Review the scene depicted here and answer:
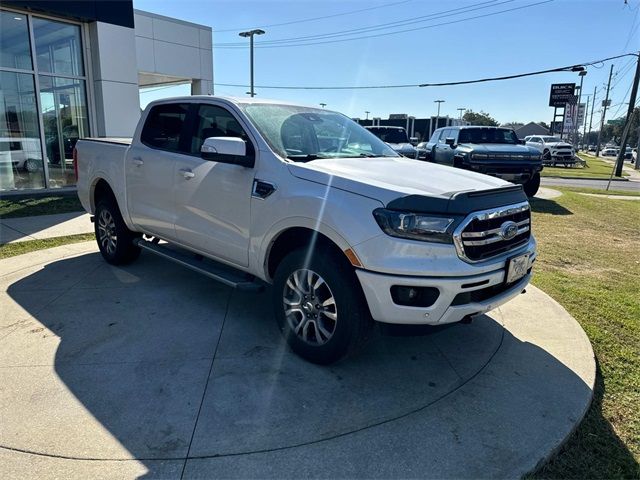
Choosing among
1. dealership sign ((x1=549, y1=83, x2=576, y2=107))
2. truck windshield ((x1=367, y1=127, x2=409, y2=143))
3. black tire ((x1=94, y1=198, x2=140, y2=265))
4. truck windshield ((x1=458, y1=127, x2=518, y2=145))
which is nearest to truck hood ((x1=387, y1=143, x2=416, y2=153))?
truck windshield ((x1=367, y1=127, x2=409, y2=143))

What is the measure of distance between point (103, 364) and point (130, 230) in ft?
7.72

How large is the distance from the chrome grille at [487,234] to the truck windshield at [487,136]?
32.1 feet

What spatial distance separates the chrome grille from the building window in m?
11.8

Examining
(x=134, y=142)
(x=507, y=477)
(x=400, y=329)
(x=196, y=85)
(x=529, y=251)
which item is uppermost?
(x=196, y=85)

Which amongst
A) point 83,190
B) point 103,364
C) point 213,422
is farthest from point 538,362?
point 83,190

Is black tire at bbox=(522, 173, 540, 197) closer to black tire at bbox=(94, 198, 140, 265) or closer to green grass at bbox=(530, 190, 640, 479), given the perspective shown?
green grass at bbox=(530, 190, 640, 479)

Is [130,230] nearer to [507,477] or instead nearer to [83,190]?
[83,190]

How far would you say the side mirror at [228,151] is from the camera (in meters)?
3.57

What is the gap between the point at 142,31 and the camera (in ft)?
53.0

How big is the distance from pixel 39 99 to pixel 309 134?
1022cm

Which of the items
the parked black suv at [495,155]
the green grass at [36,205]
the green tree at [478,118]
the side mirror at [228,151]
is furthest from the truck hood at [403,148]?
the green tree at [478,118]

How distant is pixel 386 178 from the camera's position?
327 centimetres

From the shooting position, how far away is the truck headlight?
291 cm

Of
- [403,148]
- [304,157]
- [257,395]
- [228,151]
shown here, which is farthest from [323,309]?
[403,148]
